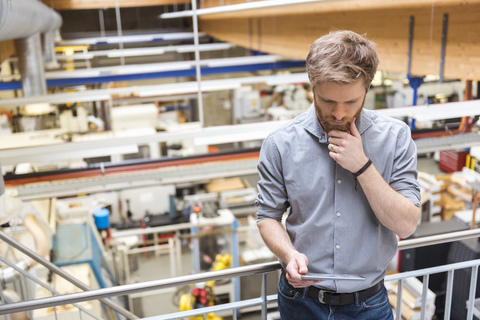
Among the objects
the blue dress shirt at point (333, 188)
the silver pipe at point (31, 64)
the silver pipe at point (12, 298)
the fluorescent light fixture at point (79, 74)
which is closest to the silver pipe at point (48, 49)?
the fluorescent light fixture at point (79, 74)

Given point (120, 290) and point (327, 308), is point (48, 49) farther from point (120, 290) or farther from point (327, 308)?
point (327, 308)

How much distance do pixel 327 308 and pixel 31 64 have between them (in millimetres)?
6043

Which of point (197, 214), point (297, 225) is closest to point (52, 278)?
point (197, 214)

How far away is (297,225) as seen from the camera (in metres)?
1.65

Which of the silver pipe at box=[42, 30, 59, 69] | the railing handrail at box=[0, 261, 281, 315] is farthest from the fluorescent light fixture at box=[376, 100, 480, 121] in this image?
the silver pipe at box=[42, 30, 59, 69]

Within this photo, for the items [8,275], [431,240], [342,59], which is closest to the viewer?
[342,59]

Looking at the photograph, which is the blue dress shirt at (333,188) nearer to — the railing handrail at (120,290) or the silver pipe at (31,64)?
the railing handrail at (120,290)

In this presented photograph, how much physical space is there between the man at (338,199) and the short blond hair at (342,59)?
29 millimetres

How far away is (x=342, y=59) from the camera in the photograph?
52.4 inches

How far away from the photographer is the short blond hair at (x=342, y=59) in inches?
52.3

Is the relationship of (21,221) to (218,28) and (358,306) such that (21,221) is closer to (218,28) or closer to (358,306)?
(358,306)

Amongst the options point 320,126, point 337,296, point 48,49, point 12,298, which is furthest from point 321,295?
point 48,49

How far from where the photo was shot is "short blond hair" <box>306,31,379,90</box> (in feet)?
4.36

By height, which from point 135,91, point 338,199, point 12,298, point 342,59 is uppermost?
point 342,59
